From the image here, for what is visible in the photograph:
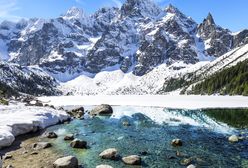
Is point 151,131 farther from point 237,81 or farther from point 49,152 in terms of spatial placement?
point 237,81

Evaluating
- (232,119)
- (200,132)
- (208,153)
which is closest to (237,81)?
(232,119)

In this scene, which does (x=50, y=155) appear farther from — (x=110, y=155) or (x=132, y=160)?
(x=132, y=160)

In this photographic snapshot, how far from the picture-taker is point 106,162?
123ft

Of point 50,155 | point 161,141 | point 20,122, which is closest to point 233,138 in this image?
point 161,141

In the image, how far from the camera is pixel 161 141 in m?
47.2

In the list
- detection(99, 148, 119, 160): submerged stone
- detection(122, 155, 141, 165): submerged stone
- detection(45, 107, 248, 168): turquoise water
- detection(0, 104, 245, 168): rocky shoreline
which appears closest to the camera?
detection(0, 104, 245, 168): rocky shoreline

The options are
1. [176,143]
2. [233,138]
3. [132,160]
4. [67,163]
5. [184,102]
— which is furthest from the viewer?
[184,102]

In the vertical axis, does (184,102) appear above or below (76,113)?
above

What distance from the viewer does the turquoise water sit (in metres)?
37.4

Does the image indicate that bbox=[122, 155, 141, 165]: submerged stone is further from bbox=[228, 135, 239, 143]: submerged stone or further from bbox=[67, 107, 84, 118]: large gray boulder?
bbox=[67, 107, 84, 118]: large gray boulder

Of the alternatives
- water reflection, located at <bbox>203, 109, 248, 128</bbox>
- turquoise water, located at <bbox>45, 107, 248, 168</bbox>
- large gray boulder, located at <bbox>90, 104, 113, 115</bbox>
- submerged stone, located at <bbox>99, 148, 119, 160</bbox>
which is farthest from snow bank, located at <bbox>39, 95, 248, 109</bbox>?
submerged stone, located at <bbox>99, 148, 119, 160</bbox>

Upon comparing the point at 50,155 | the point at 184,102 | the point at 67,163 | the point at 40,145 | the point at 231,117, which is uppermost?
the point at 184,102

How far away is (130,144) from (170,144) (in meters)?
4.97

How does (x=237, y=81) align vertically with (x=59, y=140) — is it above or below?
above
